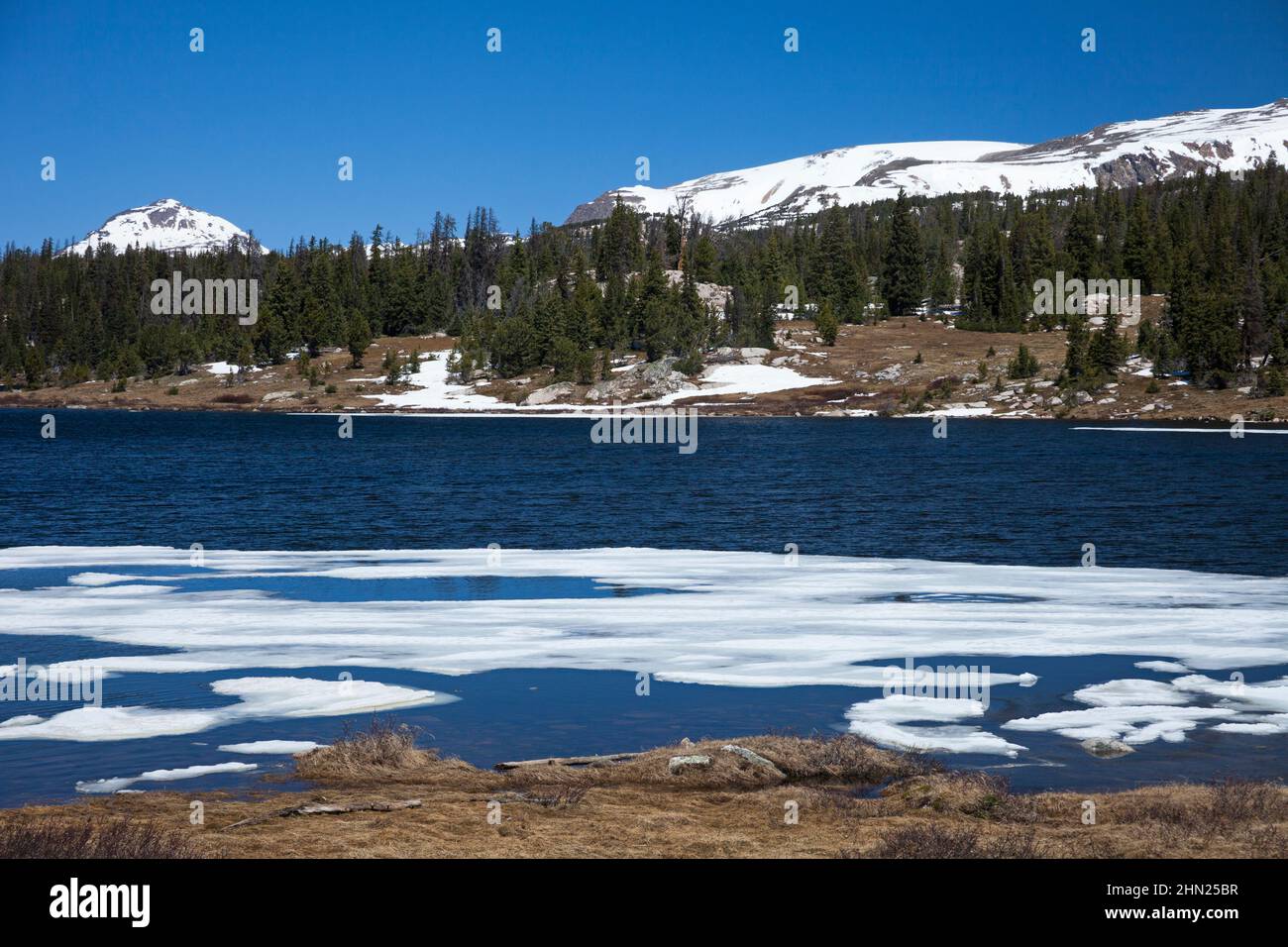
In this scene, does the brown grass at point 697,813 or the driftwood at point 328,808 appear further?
the driftwood at point 328,808

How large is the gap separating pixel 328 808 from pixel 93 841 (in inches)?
98.8

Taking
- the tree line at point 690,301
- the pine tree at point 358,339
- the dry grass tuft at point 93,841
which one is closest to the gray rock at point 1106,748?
the dry grass tuft at point 93,841

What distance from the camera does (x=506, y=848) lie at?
1030 cm

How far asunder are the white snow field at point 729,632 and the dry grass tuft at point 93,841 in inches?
196

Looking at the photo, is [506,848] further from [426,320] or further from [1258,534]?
[426,320]

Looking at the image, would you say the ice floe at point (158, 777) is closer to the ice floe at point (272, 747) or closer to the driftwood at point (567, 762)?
the ice floe at point (272, 747)

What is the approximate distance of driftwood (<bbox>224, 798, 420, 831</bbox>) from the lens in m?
11.1

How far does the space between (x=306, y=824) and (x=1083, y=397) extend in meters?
118


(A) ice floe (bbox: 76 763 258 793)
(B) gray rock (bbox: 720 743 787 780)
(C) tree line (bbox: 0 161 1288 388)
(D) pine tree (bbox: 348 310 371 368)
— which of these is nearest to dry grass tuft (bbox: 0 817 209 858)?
(A) ice floe (bbox: 76 763 258 793)

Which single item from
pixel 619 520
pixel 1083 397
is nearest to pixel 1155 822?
pixel 619 520

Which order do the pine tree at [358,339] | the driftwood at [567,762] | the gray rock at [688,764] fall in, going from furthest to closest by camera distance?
the pine tree at [358,339], the driftwood at [567,762], the gray rock at [688,764]

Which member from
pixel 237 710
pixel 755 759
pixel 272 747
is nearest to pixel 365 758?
pixel 272 747

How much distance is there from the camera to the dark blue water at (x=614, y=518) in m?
14.9

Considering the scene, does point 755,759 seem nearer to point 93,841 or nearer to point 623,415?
point 93,841
